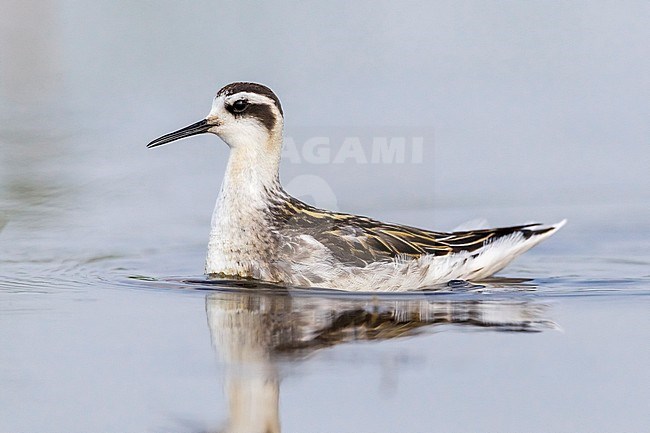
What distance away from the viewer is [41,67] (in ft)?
56.3

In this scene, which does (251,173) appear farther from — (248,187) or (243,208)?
(243,208)

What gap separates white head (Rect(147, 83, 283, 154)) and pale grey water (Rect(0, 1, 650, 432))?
122 cm

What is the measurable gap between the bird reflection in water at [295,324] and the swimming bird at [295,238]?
447 mm

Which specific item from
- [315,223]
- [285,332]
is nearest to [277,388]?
[285,332]

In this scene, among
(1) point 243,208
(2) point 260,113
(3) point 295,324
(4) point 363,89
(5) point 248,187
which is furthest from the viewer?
(4) point 363,89

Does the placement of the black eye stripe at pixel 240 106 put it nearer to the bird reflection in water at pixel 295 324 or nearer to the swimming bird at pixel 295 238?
the swimming bird at pixel 295 238

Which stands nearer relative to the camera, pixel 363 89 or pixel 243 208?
pixel 243 208

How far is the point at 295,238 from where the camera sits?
34.0 ft

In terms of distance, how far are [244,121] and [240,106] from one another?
0.43 ft

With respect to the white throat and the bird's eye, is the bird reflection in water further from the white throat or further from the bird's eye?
the bird's eye

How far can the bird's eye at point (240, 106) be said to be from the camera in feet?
35.4

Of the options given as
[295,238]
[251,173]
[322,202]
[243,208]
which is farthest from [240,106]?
[322,202]

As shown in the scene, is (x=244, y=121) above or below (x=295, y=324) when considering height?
above

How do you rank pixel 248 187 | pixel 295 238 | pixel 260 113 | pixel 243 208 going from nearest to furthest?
pixel 295 238, pixel 243 208, pixel 248 187, pixel 260 113
